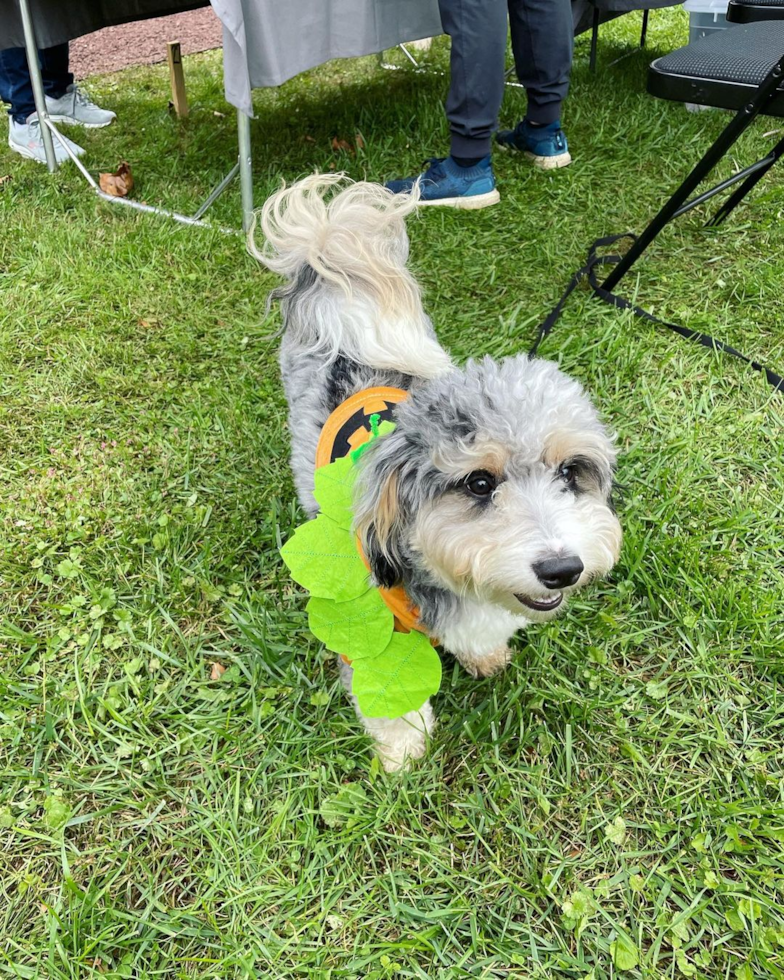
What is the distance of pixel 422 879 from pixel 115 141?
5.52 metres

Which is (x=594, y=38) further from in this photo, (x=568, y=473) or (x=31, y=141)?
(x=568, y=473)

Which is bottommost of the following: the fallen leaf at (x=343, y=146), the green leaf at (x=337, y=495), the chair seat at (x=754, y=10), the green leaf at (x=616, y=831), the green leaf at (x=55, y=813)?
the green leaf at (x=55, y=813)

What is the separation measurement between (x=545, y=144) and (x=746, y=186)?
1445 mm

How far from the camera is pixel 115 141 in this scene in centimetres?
520

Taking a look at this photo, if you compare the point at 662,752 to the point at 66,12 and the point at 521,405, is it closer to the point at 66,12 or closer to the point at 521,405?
the point at 521,405

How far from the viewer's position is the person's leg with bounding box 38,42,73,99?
5.21 metres

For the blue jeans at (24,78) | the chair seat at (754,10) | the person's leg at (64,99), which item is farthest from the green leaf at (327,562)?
the person's leg at (64,99)

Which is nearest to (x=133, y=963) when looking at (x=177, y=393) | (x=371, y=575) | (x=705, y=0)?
(x=371, y=575)

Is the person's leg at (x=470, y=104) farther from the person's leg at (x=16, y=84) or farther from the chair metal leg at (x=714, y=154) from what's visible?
the person's leg at (x=16, y=84)

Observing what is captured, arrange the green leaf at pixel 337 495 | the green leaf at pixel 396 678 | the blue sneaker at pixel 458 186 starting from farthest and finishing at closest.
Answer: the blue sneaker at pixel 458 186
the green leaf at pixel 337 495
the green leaf at pixel 396 678

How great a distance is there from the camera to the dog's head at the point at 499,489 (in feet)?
4.60

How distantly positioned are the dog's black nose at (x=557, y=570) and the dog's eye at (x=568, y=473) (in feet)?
0.90

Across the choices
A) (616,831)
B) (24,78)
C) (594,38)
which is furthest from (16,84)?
(616,831)

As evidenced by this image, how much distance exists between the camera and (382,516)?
1.61 metres
